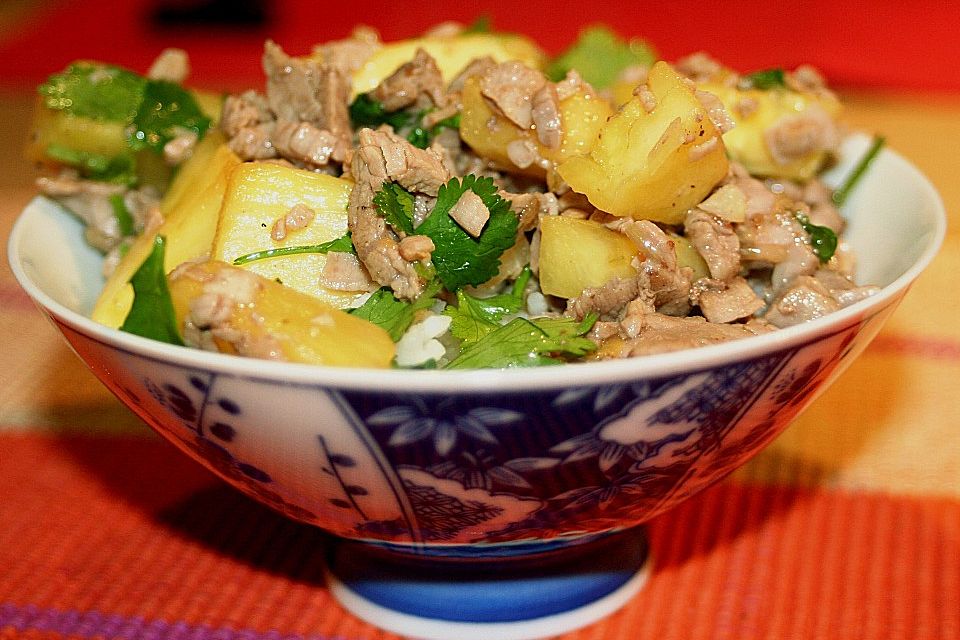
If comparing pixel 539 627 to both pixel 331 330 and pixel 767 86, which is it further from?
pixel 767 86

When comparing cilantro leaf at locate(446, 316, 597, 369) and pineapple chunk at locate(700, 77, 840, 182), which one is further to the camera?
pineapple chunk at locate(700, 77, 840, 182)

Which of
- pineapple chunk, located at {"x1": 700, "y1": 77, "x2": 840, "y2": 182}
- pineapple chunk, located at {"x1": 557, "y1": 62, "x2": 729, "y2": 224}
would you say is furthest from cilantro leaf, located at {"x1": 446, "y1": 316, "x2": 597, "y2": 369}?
pineapple chunk, located at {"x1": 700, "y1": 77, "x2": 840, "y2": 182}

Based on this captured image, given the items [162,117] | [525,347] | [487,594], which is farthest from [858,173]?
[162,117]

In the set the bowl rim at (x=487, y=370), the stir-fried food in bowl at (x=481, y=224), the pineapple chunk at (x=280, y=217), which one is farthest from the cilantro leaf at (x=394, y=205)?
the bowl rim at (x=487, y=370)

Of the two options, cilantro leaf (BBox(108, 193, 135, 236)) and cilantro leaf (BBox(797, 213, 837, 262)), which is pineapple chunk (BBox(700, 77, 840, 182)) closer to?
cilantro leaf (BBox(797, 213, 837, 262))

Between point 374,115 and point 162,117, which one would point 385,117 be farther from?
point 162,117

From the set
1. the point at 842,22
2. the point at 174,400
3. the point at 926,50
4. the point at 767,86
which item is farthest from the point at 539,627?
the point at 842,22
